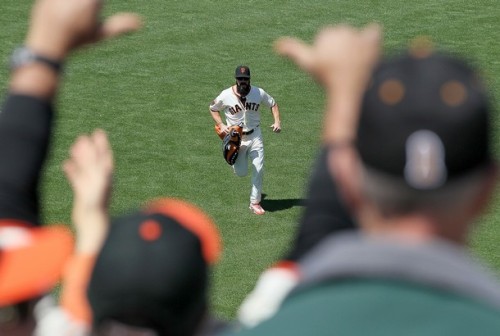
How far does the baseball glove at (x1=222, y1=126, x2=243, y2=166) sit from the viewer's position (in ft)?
45.8

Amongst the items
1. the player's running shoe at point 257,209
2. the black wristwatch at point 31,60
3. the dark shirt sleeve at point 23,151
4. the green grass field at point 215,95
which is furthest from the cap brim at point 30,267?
the player's running shoe at point 257,209

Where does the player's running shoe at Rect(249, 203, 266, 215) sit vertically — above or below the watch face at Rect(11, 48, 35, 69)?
below

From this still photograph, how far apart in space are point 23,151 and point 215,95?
14.5 m

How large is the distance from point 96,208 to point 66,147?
12635mm

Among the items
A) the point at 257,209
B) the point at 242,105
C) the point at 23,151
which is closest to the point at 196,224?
the point at 23,151

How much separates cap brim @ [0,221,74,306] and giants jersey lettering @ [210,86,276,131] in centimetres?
1171

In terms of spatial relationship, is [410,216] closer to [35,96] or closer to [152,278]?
[152,278]

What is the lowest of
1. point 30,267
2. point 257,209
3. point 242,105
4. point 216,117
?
point 257,209

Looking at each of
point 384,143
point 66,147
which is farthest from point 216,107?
point 384,143

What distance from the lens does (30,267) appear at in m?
2.48

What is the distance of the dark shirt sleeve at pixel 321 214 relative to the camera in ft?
8.38

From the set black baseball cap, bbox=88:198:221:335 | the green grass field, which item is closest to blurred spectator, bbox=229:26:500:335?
black baseball cap, bbox=88:198:221:335

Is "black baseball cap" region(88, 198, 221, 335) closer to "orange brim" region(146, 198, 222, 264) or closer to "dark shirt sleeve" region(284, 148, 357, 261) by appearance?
"orange brim" region(146, 198, 222, 264)

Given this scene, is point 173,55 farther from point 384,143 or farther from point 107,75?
point 384,143
